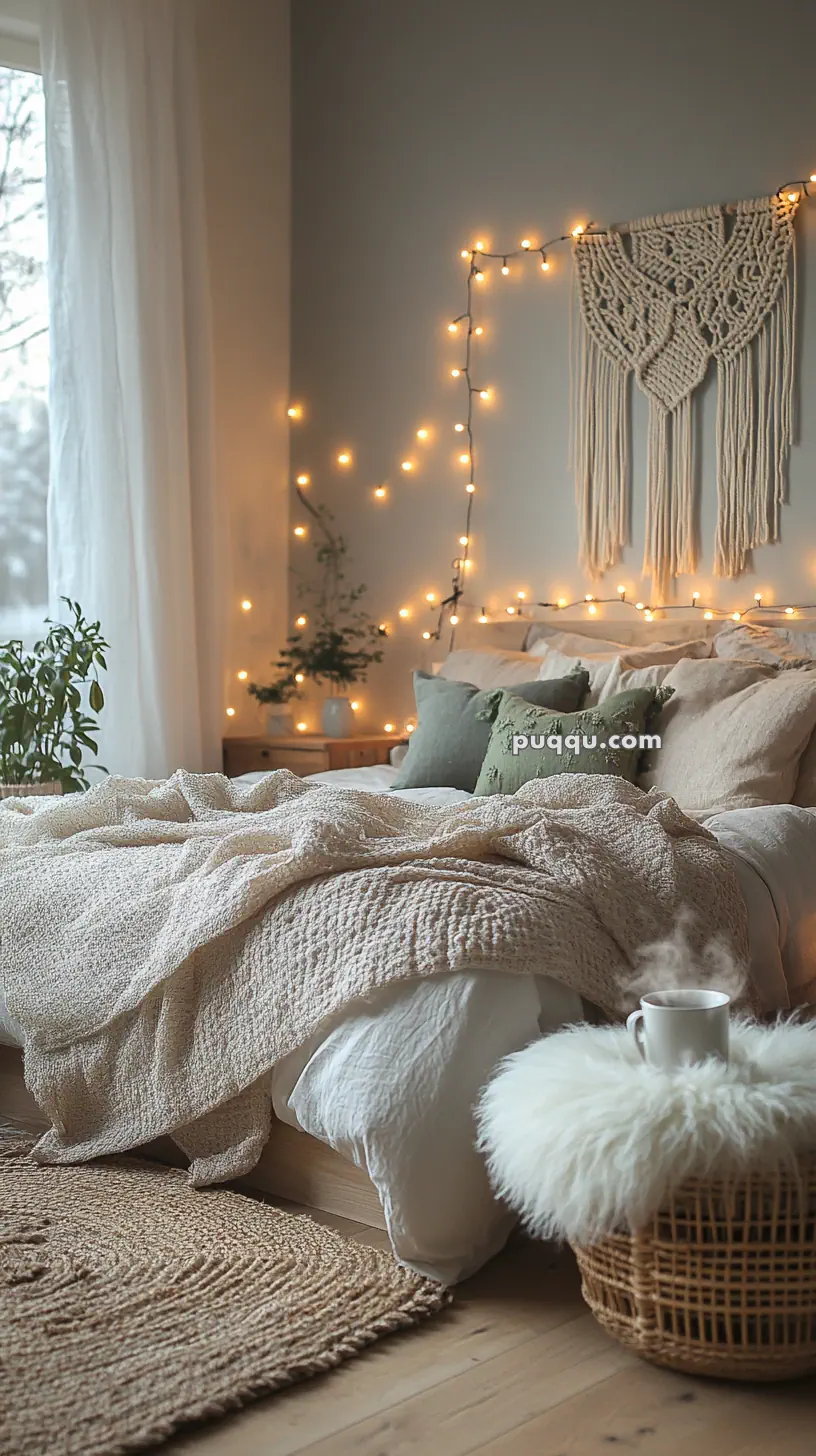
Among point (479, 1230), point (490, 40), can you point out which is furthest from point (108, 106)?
point (479, 1230)

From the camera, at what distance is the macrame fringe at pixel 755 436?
3854 mm

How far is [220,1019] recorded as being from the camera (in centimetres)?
210

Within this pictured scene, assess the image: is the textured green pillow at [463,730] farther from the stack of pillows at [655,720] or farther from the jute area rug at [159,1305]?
the jute area rug at [159,1305]

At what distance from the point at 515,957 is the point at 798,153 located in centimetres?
277

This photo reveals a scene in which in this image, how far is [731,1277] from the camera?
62.0 inches

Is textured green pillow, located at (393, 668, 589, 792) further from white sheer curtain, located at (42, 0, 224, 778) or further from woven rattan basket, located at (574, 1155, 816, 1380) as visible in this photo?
woven rattan basket, located at (574, 1155, 816, 1380)

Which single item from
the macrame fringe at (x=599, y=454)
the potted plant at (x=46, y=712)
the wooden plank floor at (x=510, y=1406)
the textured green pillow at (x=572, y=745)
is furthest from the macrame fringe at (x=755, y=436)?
the wooden plank floor at (x=510, y=1406)

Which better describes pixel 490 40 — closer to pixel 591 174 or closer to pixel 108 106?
pixel 591 174

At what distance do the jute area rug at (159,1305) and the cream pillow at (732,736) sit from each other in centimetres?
127

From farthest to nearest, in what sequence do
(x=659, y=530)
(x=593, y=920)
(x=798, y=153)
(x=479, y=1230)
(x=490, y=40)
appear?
(x=490, y=40) → (x=659, y=530) → (x=798, y=153) → (x=593, y=920) → (x=479, y=1230)

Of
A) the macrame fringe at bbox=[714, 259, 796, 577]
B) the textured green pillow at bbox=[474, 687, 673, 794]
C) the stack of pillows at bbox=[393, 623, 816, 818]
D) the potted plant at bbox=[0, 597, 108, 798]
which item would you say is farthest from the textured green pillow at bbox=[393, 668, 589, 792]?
the potted plant at bbox=[0, 597, 108, 798]

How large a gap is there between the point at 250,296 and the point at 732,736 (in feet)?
8.66

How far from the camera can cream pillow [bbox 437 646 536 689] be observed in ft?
12.6

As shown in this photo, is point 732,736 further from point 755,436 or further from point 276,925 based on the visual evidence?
point 276,925
